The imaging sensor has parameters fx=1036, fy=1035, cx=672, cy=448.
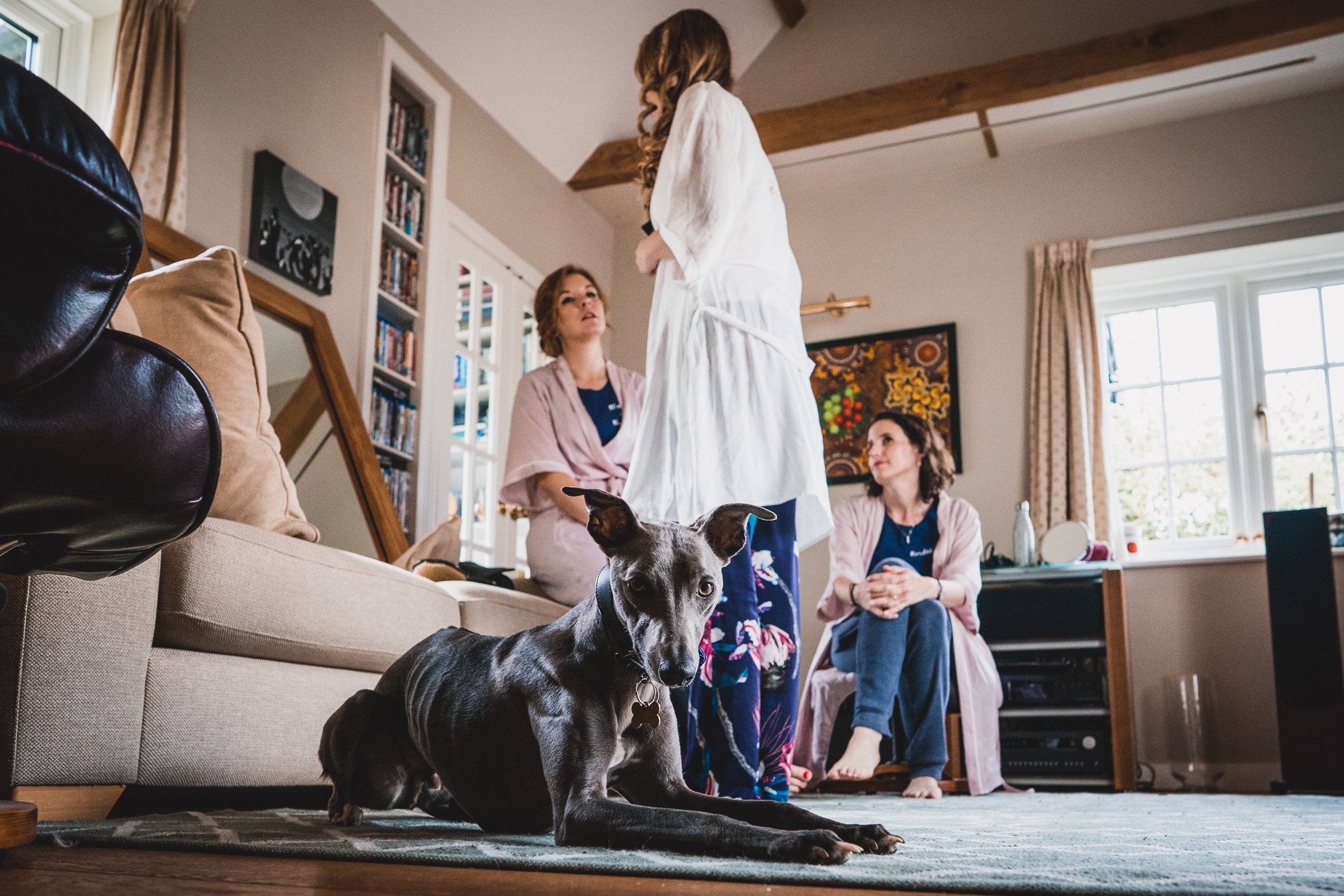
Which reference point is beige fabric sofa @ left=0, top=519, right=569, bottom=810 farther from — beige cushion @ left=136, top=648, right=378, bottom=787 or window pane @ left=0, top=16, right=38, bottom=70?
window pane @ left=0, top=16, right=38, bottom=70

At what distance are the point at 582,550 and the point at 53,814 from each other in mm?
1572

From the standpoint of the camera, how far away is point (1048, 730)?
3.66 meters

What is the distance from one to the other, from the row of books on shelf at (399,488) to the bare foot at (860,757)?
1.86 meters

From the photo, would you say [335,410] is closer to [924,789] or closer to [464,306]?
[464,306]

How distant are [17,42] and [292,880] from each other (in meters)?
2.91

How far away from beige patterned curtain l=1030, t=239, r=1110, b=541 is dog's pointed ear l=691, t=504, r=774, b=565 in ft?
11.6

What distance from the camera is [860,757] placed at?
8.91 ft

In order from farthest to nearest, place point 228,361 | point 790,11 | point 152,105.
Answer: point 790,11 < point 152,105 < point 228,361

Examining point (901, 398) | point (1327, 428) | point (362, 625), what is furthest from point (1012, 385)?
point (362, 625)

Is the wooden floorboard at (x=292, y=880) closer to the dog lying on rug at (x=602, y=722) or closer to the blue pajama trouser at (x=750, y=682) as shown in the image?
the dog lying on rug at (x=602, y=722)

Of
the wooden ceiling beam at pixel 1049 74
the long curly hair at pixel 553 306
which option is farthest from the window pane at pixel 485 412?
the long curly hair at pixel 553 306

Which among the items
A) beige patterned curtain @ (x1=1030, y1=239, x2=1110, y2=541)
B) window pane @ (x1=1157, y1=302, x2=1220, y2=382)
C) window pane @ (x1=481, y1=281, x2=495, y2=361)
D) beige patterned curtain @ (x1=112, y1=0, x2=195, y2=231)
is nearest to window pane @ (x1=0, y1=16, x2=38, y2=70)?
beige patterned curtain @ (x1=112, y1=0, x2=195, y2=231)

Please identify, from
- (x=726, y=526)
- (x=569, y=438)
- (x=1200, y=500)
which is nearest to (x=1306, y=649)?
(x=1200, y=500)

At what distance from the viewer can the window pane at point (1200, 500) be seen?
4633mm
